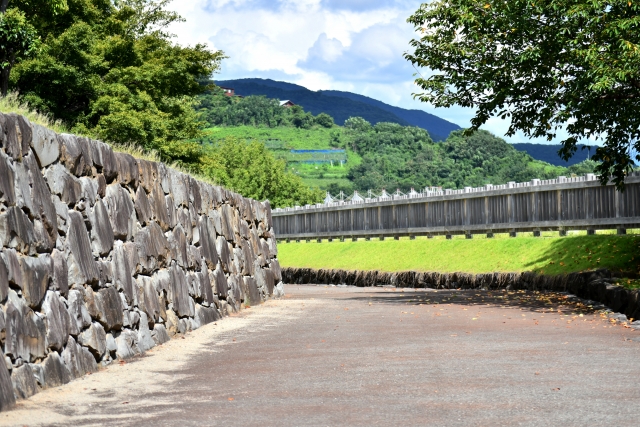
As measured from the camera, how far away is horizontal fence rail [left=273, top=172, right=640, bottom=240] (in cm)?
2830

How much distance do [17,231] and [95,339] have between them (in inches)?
102

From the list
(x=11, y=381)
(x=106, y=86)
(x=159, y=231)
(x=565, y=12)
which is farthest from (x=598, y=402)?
(x=106, y=86)

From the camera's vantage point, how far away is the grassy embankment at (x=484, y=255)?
25688mm

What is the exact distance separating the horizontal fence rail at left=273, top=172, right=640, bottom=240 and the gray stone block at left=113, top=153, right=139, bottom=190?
55.9 feet

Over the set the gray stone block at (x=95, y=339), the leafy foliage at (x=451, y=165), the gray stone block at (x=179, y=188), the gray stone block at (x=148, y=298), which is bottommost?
the gray stone block at (x=95, y=339)

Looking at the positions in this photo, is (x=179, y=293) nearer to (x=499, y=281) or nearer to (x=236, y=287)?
(x=236, y=287)

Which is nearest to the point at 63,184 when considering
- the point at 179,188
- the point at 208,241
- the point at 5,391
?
the point at 5,391

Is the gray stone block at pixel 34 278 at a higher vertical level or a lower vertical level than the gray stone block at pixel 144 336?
higher

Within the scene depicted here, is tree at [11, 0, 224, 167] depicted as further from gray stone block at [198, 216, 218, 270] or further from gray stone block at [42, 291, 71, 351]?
gray stone block at [42, 291, 71, 351]

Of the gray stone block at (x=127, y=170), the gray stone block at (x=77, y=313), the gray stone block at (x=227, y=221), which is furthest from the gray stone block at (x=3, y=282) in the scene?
the gray stone block at (x=227, y=221)

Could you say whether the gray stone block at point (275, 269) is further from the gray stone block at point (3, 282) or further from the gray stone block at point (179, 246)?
the gray stone block at point (3, 282)

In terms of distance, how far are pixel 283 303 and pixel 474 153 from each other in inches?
5535

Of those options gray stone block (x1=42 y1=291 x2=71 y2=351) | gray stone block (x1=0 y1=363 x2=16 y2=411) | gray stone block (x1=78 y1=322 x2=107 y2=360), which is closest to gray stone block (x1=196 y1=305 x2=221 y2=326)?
gray stone block (x1=78 y1=322 x2=107 y2=360)

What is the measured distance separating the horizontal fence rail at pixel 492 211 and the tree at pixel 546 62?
368cm
